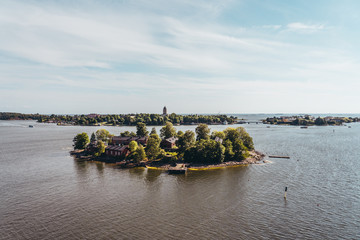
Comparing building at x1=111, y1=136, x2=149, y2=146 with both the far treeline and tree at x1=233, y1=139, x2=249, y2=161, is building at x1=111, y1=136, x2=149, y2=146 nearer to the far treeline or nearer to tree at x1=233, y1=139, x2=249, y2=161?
the far treeline

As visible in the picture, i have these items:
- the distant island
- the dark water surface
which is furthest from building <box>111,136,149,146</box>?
the dark water surface

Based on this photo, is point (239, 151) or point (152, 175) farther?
point (239, 151)

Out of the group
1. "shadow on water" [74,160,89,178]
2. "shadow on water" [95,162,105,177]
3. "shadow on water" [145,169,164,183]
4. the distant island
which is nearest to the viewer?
"shadow on water" [145,169,164,183]

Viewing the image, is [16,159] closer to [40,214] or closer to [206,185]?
[40,214]

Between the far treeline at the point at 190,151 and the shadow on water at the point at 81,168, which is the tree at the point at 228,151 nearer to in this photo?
the far treeline at the point at 190,151

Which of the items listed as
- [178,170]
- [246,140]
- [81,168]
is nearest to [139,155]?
[178,170]

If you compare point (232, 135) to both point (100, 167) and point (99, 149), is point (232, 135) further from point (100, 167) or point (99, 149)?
point (99, 149)

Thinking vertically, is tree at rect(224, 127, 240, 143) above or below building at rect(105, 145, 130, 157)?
above

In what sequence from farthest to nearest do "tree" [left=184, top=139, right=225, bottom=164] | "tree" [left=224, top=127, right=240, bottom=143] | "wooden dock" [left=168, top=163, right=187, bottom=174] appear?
"tree" [left=224, top=127, right=240, bottom=143] < "tree" [left=184, top=139, right=225, bottom=164] < "wooden dock" [left=168, top=163, right=187, bottom=174]

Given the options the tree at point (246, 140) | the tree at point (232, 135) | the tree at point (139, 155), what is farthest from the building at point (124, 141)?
the tree at point (246, 140)
